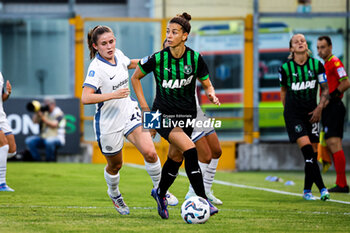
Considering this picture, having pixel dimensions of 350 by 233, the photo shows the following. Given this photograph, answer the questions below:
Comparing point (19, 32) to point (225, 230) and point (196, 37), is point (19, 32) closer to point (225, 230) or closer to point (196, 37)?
point (196, 37)

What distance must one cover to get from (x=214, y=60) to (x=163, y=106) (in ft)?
31.5

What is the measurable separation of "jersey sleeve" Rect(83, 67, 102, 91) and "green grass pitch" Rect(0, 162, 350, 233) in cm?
123

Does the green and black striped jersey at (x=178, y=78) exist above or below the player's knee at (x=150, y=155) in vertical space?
above

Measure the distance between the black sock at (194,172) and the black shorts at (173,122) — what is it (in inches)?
12.4

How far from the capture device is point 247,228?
652 cm

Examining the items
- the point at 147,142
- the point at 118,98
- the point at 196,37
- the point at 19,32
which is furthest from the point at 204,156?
the point at 19,32

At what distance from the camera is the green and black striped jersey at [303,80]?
940cm

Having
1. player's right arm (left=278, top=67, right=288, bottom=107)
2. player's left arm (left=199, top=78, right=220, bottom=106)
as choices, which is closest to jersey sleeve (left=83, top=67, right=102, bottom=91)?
player's left arm (left=199, top=78, right=220, bottom=106)

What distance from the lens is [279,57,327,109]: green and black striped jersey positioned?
370 inches

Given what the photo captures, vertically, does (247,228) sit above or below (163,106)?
below

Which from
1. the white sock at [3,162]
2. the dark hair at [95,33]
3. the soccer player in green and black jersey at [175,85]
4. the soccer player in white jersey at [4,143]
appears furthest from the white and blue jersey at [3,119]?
the soccer player in green and black jersey at [175,85]

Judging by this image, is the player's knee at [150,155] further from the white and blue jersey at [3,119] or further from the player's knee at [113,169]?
the white and blue jersey at [3,119]

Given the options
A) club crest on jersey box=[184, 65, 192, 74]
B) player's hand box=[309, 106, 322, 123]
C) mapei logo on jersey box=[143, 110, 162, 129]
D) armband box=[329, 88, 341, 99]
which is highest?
club crest on jersey box=[184, 65, 192, 74]

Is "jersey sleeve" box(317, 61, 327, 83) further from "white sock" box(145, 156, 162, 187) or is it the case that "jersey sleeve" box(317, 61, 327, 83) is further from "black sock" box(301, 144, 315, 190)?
"white sock" box(145, 156, 162, 187)
